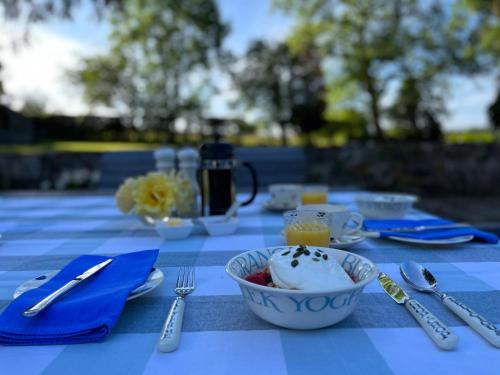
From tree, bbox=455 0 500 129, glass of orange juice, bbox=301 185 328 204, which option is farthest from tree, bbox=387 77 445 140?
glass of orange juice, bbox=301 185 328 204

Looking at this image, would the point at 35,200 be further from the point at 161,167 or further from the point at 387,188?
the point at 387,188

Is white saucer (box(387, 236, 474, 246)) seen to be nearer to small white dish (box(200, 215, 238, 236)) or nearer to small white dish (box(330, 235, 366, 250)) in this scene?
small white dish (box(330, 235, 366, 250))

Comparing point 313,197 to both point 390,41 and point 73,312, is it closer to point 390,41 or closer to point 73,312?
point 73,312

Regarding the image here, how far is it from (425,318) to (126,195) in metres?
0.83

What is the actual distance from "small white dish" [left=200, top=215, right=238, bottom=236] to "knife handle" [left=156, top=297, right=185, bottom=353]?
1.40 feet

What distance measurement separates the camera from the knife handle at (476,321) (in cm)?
40

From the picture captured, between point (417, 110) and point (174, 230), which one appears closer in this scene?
point (174, 230)

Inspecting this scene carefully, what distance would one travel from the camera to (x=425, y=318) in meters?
0.44

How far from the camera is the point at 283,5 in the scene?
813 centimetres

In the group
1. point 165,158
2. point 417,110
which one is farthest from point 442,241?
point 417,110

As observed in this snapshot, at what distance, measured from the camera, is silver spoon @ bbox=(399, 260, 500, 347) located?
41 centimetres

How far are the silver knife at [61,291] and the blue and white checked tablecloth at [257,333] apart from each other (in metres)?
0.04

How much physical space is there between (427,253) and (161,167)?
848mm

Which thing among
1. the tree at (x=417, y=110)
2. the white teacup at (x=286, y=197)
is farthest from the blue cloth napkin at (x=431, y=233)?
the tree at (x=417, y=110)
